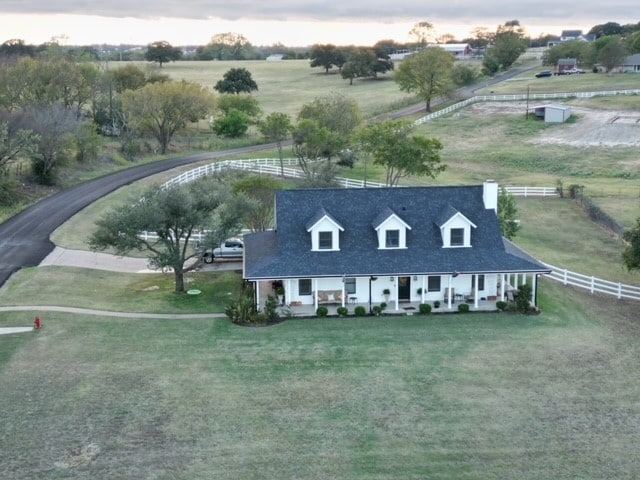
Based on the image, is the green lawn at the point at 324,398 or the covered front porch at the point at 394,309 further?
the covered front porch at the point at 394,309

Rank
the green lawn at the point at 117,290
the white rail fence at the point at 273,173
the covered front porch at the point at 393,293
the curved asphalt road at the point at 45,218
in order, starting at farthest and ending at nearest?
the white rail fence at the point at 273,173 → the curved asphalt road at the point at 45,218 → the green lawn at the point at 117,290 → the covered front porch at the point at 393,293

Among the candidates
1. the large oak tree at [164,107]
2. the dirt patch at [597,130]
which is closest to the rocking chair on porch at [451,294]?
the large oak tree at [164,107]

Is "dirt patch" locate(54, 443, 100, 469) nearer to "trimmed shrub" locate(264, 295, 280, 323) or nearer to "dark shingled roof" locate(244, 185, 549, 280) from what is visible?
"trimmed shrub" locate(264, 295, 280, 323)

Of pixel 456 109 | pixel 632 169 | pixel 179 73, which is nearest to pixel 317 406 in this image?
pixel 632 169

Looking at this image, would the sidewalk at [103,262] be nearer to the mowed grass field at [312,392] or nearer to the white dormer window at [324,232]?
the mowed grass field at [312,392]

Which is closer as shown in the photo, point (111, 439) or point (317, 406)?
point (111, 439)

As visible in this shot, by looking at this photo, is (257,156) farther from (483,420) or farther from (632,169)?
(483,420)

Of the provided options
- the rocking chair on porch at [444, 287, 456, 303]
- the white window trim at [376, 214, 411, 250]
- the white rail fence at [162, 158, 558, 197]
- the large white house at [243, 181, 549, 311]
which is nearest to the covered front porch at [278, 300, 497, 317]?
the large white house at [243, 181, 549, 311]
